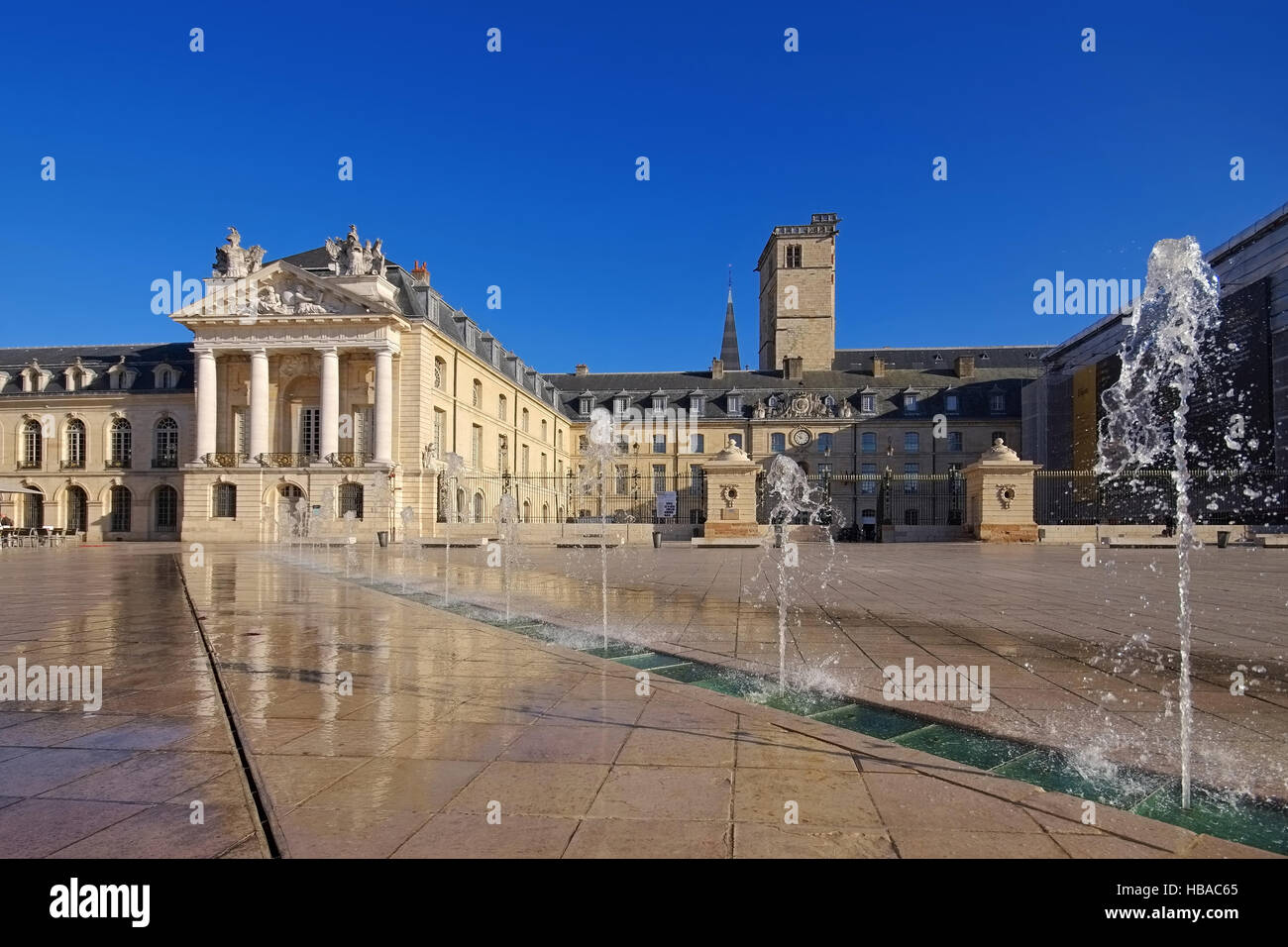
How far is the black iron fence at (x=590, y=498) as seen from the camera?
44647 millimetres

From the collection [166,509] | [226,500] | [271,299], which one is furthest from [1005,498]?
[166,509]

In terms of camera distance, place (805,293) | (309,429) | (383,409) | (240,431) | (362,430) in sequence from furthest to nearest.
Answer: (805,293), (309,429), (240,431), (362,430), (383,409)

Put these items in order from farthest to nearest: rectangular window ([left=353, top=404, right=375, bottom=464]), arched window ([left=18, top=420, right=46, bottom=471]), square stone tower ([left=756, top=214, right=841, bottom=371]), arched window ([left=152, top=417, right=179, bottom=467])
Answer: square stone tower ([left=756, top=214, right=841, bottom=371]) → arched window ([left=18, top=420, right=46, bottom=471]) → arched window ([left=152, top=417, right=179, bottom=467]) → rectangular window ([left=353, top=404, right=375, bottom=464])

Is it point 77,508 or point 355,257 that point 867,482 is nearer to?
point 355,257

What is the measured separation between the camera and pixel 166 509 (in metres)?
Answer: 46.3

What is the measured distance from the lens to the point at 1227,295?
3144cm

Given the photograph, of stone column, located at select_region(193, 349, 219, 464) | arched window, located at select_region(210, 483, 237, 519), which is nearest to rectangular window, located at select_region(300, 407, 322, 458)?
arched window, located at select_region(210, 483, 237, 519)

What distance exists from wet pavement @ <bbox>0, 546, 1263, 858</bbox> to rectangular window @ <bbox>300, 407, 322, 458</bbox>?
3739cm

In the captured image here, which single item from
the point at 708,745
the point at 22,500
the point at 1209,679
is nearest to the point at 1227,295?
the point at 1209,679

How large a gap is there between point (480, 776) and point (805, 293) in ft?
238

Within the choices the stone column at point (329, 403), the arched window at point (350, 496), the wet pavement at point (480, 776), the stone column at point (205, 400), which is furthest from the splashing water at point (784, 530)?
the stone column at point (205, 400)

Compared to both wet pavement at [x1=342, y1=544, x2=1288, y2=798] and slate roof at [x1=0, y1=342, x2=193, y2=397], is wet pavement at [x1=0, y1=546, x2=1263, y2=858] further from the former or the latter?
slate roof at [x1=0, y1=342, x2=193, y2=397]

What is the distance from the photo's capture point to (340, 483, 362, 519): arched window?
125ft
